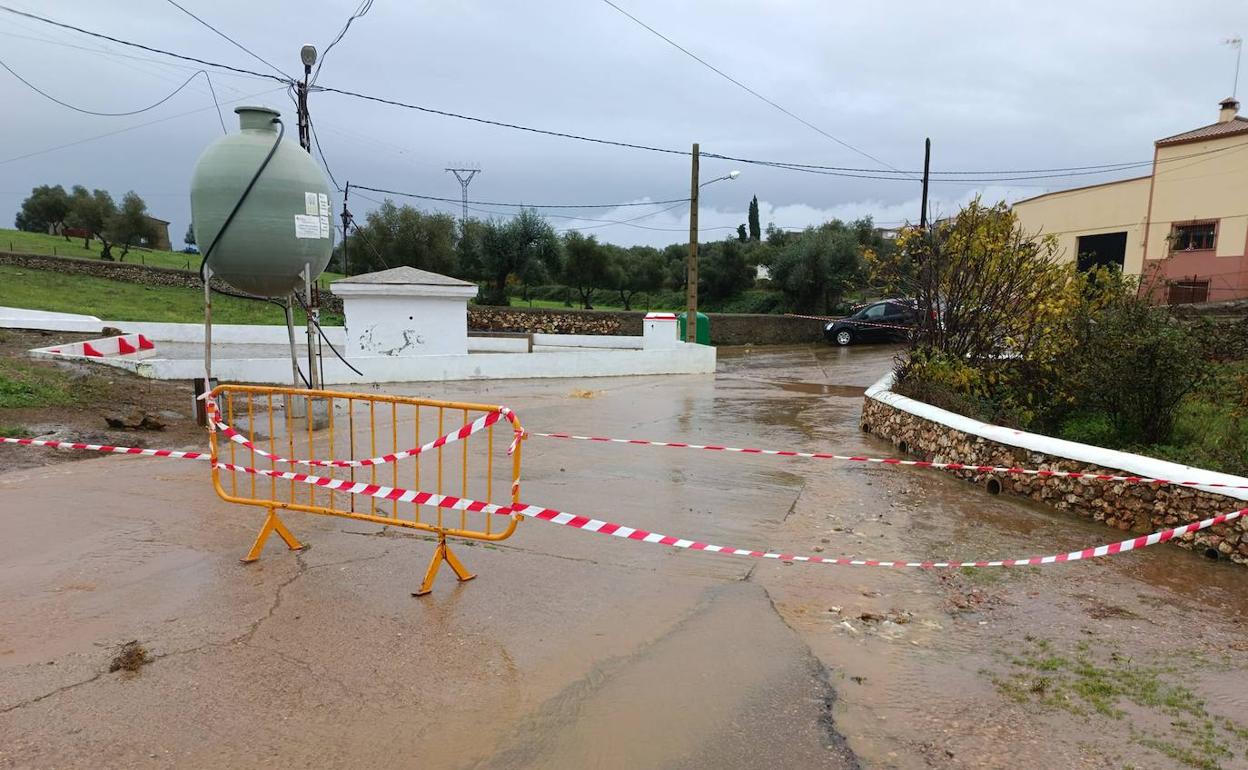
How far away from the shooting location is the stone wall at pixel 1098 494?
18.0ft

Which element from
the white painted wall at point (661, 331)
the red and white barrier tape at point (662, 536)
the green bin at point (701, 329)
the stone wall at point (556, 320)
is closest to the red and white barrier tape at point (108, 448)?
the red and white barrier tape at point (662, 536)

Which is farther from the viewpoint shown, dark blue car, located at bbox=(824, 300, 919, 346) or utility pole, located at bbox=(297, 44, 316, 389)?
dark blue car, located at bbox=(824, 300, 919, 346)

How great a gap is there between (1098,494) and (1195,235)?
92.1 ft

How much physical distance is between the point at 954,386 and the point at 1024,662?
22.6 feet

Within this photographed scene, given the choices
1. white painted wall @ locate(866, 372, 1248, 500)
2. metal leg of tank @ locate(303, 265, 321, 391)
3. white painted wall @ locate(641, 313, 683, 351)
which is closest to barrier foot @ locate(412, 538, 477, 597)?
metal leg of tank @ locate(303, 265, 321, 391)

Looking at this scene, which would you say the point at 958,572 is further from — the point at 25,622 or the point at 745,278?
the point at 745,278

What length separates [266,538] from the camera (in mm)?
5004

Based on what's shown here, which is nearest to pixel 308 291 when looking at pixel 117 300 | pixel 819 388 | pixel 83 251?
pixel 819 388

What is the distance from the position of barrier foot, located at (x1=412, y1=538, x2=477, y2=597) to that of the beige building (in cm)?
2607

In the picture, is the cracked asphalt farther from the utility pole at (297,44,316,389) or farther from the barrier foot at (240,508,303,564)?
the utility pole at (297,44,316,389)

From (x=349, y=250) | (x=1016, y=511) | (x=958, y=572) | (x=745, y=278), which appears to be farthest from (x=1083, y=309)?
(x=349, y=250)

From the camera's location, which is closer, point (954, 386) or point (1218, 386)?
point (1218, 386)

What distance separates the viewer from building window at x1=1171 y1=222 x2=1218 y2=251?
26953 millimetres

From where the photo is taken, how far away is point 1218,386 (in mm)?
8562
